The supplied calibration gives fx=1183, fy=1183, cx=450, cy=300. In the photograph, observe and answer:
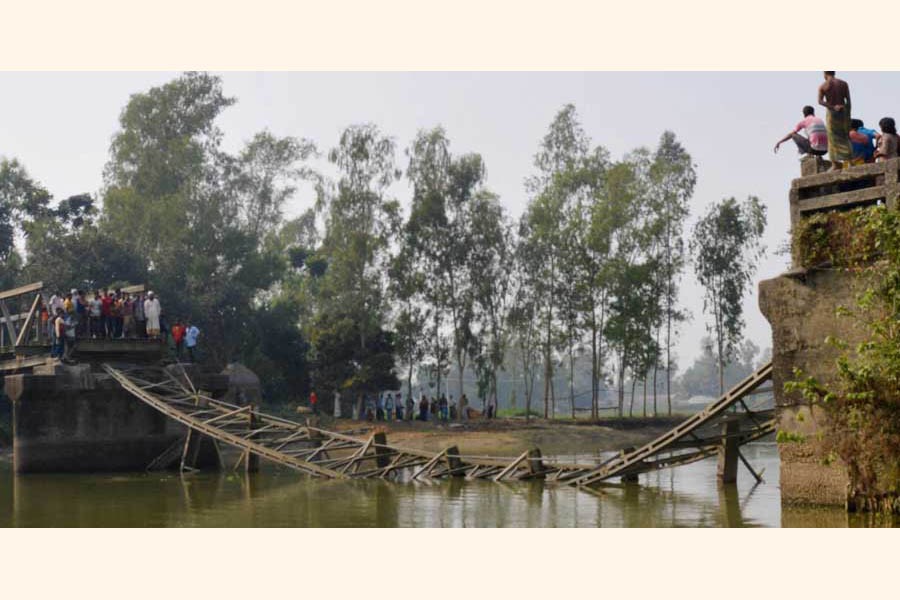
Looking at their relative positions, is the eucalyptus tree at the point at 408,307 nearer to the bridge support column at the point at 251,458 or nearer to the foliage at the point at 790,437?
the bridge support column at the point at 251,458

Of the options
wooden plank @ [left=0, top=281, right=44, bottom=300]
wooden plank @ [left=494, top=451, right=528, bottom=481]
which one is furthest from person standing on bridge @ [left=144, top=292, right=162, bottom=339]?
wooden plank @ [left=494, top=451, right=528, bottom=481]

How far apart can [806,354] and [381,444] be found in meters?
12.0

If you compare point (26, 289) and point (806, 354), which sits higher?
point (26, 289)

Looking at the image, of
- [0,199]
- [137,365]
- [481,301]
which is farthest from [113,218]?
[137,365]

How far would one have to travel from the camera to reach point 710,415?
21.0 meters

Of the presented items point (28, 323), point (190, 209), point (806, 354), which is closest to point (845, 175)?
point (806, 354)

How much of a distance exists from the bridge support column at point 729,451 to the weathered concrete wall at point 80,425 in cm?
1363

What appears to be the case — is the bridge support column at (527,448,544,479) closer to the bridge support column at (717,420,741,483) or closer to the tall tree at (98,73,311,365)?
the bridge support column at (717,420,741,483)

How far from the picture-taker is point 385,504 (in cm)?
2158

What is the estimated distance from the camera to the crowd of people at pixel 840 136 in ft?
56.5

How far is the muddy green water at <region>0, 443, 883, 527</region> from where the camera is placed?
18.8m

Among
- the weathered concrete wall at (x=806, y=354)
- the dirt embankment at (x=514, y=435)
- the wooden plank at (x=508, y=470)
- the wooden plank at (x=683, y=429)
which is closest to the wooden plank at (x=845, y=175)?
the weathered concrete wall at (x=806, y=354)

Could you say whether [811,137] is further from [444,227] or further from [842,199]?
[444,227]

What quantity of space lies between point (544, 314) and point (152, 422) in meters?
33.9
